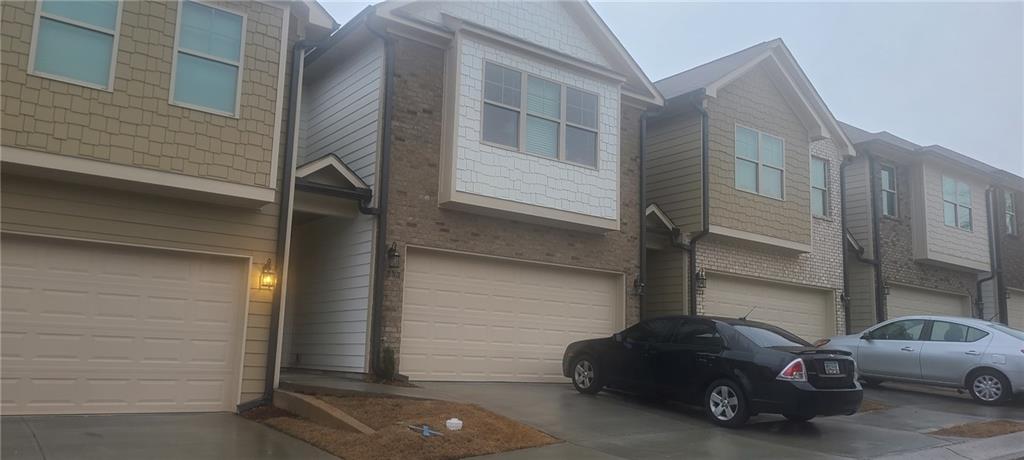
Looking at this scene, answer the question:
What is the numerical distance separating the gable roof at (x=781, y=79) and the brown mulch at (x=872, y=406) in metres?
7.45

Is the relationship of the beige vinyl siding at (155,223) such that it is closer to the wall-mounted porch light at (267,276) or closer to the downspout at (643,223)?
the wall-mounted porch light at (267,276)

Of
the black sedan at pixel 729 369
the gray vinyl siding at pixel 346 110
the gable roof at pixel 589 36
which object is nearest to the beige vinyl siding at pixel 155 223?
the gray vinyl siding at pixel 346 110

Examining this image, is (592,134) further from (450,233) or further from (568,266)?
(450,233)

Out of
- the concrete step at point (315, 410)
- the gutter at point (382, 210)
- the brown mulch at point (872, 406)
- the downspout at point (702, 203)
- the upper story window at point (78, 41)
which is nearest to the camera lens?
the concrete step at point (315, 410)

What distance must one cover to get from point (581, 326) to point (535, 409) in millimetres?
4445

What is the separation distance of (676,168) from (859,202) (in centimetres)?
677

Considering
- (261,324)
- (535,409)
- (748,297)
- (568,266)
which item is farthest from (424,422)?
(748,297)

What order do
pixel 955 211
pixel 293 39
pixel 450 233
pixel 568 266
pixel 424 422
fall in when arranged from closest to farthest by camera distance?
pixel 424 422 → pixel 293 39 → pixel 450 233 → pixel 568 266 → pixel 955 211

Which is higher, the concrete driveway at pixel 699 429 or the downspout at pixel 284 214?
the downspout at pixel 284 214

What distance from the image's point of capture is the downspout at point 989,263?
76.5 ft

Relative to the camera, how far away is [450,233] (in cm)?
1336

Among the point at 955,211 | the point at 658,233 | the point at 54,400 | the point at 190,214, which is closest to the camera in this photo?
the point at 54,400

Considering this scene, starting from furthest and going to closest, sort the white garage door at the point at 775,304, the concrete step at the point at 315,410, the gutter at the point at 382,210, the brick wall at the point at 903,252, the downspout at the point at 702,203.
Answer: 1. the brick wall at the point at 903,252
2. the white garage door at the point at 775,304
3. the downspout at the point at 702,203
4. the gutter at the point at 382,210
5. the concrete step at the point at 315,410

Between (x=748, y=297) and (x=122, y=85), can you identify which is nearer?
(x=122, y=85)
